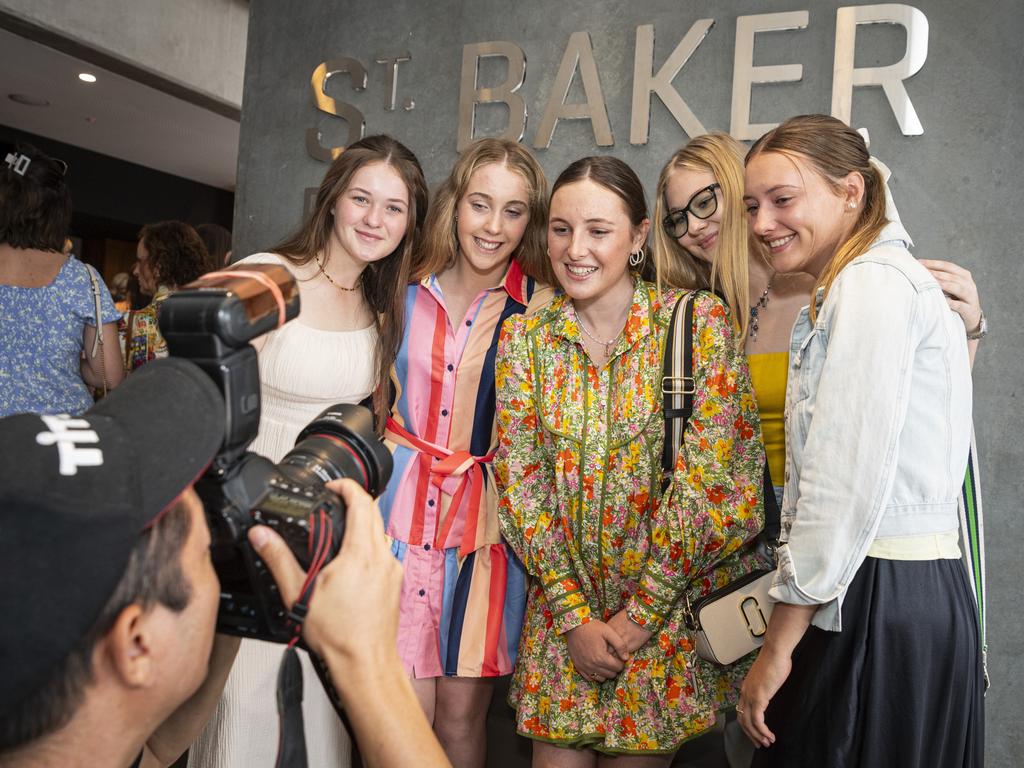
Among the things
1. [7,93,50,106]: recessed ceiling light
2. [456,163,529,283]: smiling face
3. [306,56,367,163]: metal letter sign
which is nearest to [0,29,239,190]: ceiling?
[7,93,50,106]: recessed ceiling light

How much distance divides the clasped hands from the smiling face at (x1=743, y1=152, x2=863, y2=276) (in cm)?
93

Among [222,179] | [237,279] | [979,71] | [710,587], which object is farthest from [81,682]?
[222,179]

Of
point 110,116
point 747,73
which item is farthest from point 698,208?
point 110,116

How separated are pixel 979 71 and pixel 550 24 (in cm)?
161

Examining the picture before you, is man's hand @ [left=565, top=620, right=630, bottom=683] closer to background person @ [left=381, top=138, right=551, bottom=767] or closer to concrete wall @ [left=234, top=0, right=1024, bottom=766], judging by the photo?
background person @ [left=381, top=138, right=551, bottom=767]

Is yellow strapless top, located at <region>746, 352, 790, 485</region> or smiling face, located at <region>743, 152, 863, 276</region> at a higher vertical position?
smiling face, located at <region>743, 152, 863, 276</region>

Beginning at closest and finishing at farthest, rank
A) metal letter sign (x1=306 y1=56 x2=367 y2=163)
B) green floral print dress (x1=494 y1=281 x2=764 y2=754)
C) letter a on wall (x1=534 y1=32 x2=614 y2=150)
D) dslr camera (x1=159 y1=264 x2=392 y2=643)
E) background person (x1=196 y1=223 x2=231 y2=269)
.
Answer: dslr camera (x1=159 y1=264 x2=392 y2=643)
green floral print dress (x1=494 y1=281 x2=764 y2=754)
letter a on wall (x1=534 y1=32 x2=614 y2=150)
metal letter sign (x1=306 y1=56 x2=367 y2=163)
background person (x1=196 y1=223 x2=231 y2=269)

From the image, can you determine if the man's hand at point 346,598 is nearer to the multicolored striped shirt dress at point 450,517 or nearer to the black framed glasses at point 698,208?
the multicolored striped shirt dress at point 450,517

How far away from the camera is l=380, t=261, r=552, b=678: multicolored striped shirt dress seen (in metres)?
2.32

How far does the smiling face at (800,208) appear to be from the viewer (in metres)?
1.71

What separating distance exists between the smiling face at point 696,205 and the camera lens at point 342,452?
4.63ft

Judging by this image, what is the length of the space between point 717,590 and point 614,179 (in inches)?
42.2

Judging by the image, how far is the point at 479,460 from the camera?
235 cm

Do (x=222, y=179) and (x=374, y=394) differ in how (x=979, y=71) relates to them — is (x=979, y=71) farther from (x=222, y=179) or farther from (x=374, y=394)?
(x=222, y=179)
